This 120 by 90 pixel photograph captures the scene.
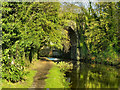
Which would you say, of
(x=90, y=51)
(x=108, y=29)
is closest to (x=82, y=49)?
(x=90, y=51)

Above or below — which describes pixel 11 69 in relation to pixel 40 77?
above

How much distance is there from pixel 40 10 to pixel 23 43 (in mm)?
8174

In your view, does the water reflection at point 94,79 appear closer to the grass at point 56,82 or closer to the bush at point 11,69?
the grass at point 56,82

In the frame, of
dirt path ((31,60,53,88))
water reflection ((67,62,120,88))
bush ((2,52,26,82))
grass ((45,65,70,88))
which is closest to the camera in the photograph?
bush ((2,52,26,82))

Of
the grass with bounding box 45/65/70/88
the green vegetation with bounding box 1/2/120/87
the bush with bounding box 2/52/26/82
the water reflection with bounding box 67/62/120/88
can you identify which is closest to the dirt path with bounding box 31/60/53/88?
the grass with bounding box 45/65/70/88

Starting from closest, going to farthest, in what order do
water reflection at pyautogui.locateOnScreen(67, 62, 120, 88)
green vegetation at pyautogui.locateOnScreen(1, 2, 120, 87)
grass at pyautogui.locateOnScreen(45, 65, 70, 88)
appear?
green vegetation at pyautogui.locateOnScreen(1, 2, 120, 87), grass at pyautogui.locateOnScreen(45, 65, 70, 88), water reflection at pyautogui.locateOnScreen(67, 62, 120, 88)

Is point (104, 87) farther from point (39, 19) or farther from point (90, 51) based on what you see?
point (90, 51)

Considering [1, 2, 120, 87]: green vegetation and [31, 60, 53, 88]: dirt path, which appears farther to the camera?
[31, 60, 53, 88]: dirt path

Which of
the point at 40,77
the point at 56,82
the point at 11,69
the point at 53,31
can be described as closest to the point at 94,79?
the point at 56,82

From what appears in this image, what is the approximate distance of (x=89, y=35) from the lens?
38.5 m

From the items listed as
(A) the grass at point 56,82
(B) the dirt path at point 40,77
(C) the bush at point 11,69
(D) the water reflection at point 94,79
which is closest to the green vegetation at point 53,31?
(C) the bush at point 11,69

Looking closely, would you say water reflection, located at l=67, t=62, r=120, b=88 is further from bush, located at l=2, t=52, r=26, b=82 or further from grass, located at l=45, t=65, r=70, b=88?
bush, located at l=2, t=52, r=26, b=82

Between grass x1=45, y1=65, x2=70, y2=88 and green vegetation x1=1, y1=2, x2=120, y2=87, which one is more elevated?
green vegetation x1=1, y1=2, x2=120, y2=87

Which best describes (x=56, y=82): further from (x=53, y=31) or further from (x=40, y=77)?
(x=53, y=31)
